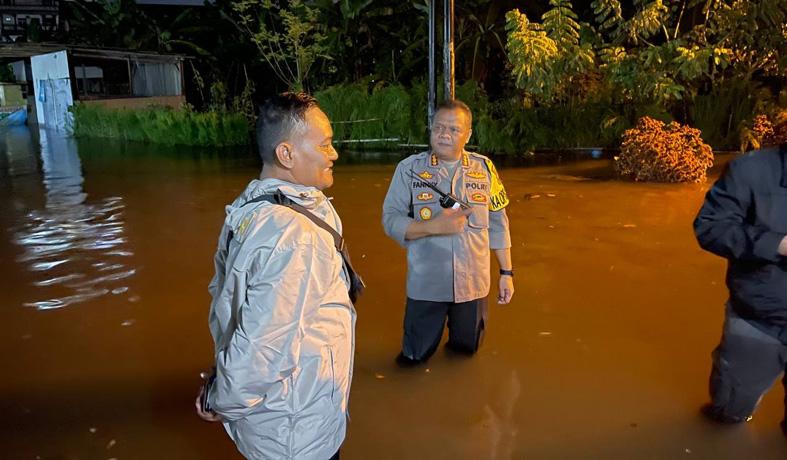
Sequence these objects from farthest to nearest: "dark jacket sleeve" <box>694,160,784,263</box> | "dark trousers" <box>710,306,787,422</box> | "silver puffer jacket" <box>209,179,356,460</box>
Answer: "dark trousers" <box>710,306,787,422</box> → "dark jacket sleeve" <box>694,160,784,263</box> → "silver puffer jacket" <box>209,179,356,460</box>

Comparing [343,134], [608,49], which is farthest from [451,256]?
[343,134]

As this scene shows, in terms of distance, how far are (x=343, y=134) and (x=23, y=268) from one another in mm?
10206

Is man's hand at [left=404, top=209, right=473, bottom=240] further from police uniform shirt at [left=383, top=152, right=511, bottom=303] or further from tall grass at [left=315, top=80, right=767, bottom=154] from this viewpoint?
tall grass at [left=315, top=80, right=767, bottom=154]

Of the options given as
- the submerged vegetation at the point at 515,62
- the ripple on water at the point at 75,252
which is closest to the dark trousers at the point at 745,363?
the ripple on water at the point at 75,252

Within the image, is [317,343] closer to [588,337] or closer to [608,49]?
[588,337]

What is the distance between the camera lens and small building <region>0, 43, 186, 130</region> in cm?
2033

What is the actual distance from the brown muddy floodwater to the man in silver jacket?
120cm

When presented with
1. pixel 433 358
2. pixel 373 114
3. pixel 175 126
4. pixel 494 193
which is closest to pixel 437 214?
pixel 494 193

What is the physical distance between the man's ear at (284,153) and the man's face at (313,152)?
0.05ft

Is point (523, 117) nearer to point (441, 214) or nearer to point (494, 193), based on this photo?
point (494, 193)

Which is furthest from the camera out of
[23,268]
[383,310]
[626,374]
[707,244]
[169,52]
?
[169,52]

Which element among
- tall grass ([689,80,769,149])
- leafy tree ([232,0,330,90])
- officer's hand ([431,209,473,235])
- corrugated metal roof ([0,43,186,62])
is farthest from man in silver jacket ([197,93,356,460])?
corrugated metal roof ([0,43,186,62])

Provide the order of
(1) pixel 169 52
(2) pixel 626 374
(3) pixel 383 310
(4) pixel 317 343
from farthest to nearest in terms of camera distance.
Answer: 1. (1) pixel 169 52
2. (3) pixel 383 310
3. (2) pixel 626 374
4. (4) pixel 317 343

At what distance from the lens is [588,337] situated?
4.00 m
